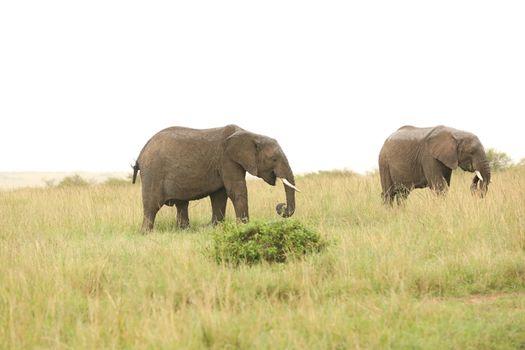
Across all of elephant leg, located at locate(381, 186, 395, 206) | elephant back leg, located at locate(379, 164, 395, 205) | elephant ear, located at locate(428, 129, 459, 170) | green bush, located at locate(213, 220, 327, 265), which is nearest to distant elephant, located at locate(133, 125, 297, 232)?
green bush, located at locate(213, 220, 327, 265)

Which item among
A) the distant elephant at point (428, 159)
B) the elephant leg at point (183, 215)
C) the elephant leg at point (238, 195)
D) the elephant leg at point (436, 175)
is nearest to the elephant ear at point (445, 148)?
the distant elephant at point (428, 159)

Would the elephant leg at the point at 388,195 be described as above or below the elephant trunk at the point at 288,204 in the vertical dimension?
below

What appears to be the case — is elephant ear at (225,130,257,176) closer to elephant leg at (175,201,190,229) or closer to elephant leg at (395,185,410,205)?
elephant leg at (175,201,190,229)

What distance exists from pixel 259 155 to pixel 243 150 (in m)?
0.27

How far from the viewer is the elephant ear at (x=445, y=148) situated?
41.6 ft

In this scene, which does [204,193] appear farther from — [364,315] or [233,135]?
[364,315]

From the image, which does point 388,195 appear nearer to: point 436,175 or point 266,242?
point 436,175

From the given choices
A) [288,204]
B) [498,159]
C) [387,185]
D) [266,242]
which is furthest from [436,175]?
[498,159]

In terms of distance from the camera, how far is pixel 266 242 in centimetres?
779

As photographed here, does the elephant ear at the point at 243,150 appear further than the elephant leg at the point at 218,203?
No

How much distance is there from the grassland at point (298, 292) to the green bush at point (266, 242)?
23 centimetres

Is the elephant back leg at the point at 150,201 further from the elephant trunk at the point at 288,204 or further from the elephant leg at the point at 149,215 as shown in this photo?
the elephant trunk at the point at 288,204

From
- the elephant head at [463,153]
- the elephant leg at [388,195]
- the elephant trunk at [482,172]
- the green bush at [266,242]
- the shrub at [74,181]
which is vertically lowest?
the shrub at [74,181]

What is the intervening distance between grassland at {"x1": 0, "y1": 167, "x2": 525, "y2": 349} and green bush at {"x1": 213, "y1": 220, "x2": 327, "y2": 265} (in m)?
0.23
